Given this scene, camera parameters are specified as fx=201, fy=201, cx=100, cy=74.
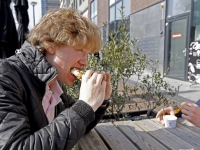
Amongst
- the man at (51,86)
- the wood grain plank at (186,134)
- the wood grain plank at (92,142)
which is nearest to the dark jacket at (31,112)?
the man at (51,86)

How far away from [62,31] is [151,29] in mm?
10101

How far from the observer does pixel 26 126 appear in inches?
39.0

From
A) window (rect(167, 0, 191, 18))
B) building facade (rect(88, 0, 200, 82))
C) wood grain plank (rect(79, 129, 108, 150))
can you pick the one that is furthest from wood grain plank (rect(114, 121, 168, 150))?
window (rect(167, 0, 191, 18))

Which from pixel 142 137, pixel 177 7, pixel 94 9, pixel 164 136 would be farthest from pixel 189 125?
pixel 94 9

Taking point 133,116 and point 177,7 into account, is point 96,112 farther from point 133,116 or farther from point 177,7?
point 177,7

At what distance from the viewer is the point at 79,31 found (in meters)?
1.33

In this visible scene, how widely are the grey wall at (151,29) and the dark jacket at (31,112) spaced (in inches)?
360

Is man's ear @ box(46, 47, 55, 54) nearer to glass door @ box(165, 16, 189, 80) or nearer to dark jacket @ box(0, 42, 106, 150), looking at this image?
dark jacket @ box(0, 42, 106, 150)

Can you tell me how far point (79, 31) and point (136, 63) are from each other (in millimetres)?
2151

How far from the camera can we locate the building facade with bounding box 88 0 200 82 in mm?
7785

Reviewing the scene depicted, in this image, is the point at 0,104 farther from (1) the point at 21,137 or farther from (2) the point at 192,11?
(2) the point at 192,11

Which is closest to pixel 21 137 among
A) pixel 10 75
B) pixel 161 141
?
pixel 10 75

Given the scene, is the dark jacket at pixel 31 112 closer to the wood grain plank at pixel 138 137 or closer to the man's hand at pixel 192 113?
the wood grain plank at pixel 138 137

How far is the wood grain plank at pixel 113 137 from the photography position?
1.44m
